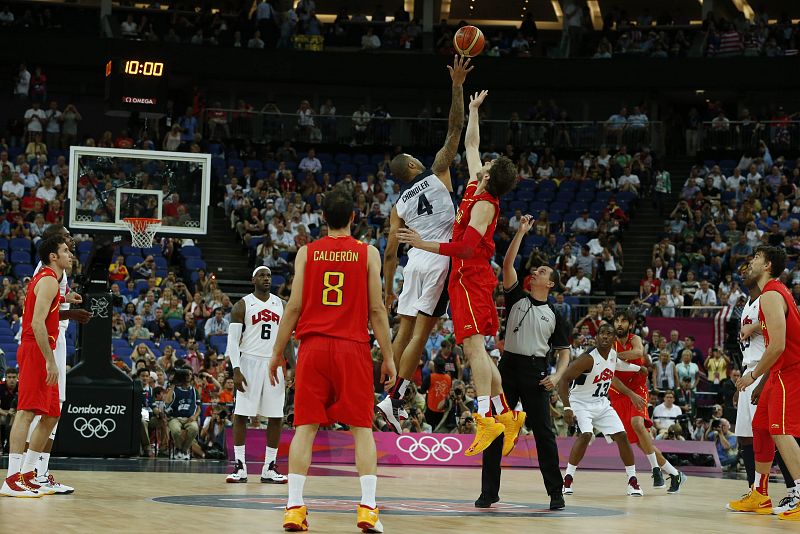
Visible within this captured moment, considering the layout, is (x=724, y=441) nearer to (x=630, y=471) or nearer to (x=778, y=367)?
(x=630, y=471)

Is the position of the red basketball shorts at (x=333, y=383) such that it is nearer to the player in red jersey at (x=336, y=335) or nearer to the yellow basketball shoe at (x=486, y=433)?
the player in red jersey at (x=336, y=335)

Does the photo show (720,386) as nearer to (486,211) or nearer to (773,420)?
(773,420)

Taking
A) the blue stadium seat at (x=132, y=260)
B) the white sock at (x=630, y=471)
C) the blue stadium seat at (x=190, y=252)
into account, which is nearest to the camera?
the white sock at (x=630, y=471)

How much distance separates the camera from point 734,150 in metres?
30.8

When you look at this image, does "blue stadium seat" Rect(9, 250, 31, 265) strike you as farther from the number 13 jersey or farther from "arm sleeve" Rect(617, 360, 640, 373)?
the number 13 jersey

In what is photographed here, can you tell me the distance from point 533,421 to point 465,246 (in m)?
1.85

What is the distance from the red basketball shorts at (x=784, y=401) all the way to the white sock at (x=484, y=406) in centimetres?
255

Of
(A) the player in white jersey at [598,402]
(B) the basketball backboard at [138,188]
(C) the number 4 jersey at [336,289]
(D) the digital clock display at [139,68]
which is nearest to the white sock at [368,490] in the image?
(C) the number 4 jersey at [336,289]

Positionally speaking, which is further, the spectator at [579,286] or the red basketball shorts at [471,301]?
the spectator at [579,286]

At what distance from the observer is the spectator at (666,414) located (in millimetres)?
19672

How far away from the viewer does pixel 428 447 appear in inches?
704

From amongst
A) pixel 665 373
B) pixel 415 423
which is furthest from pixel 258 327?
pixel 665 373

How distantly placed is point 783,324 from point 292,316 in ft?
14.8

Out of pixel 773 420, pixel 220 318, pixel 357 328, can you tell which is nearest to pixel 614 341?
pixel 773 420
